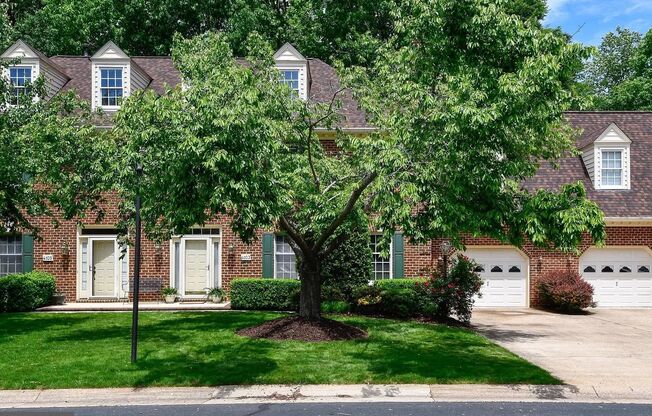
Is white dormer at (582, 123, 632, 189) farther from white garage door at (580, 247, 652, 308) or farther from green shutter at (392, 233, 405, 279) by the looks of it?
green shutter at (392, 233, 405, 279)

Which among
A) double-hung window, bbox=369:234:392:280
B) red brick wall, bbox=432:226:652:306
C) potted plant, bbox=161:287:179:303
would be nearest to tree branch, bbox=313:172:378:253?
double-hung window, bbox=369:234:392:280

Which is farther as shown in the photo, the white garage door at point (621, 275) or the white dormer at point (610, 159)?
the white dormer at point (610, 159)

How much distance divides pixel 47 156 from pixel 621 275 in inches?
759

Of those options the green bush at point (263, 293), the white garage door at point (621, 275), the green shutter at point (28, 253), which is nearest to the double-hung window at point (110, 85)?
the green shutter at point (28, 253)

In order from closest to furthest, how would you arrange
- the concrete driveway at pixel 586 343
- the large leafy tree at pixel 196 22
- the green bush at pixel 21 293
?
the concrete driveway at pixel 586 343 < the green bush at pixel 21 293 < the large leafy tree at pixel 196 22

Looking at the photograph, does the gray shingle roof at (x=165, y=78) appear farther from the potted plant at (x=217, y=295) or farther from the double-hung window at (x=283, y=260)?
the potted plant at (x=217, y=295)

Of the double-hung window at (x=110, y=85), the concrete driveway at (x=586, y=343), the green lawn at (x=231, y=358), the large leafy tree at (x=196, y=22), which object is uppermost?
the large leafy tree at (x=196, y=22)

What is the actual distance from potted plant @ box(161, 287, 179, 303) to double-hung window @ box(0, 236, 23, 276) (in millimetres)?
4980

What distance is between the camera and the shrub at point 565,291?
69.9 ft

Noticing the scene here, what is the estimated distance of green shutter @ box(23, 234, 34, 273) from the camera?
21.6 metres

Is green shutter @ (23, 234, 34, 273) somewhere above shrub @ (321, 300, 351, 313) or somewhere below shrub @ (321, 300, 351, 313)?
above

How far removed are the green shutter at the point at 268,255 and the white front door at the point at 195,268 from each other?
2143 mm

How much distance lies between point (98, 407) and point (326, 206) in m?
5.55

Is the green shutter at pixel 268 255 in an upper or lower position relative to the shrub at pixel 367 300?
upper
